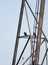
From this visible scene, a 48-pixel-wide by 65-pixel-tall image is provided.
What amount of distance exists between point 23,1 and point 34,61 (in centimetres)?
230

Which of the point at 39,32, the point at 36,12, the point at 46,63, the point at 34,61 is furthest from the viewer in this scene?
the point at 46,63

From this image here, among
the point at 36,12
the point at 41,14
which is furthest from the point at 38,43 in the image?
the point at 36,12

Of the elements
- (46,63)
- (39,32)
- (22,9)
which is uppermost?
(22,9)

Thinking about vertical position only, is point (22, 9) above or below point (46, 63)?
above

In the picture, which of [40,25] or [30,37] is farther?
[30,37]

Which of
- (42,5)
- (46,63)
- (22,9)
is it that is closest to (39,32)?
(42,5)

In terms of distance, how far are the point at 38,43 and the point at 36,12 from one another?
10.5 ft

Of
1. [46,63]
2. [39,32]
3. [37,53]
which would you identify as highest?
[39,32]

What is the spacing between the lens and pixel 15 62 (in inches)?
455

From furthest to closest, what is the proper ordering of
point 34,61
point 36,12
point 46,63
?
point 46,63, point 36,12, point 34,61

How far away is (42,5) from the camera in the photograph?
10.0 metres

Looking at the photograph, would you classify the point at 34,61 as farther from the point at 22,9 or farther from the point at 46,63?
the point at 46,63

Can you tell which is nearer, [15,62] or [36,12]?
[15,62]

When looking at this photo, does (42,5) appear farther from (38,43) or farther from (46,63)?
(46,63)
